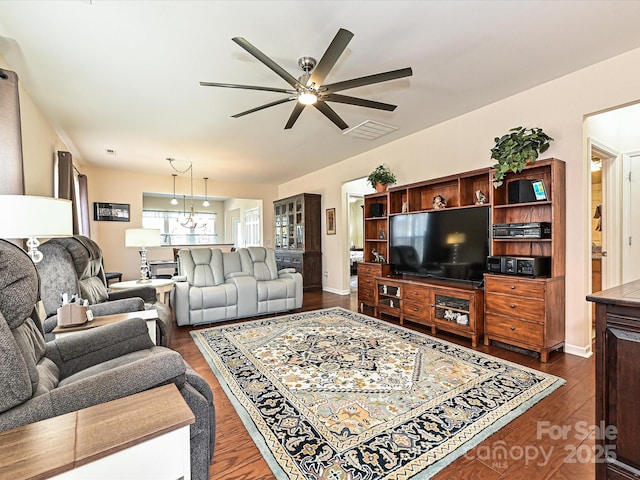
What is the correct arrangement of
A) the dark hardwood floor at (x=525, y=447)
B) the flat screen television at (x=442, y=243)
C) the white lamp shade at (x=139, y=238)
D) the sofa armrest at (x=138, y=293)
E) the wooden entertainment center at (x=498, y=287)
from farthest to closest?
the white lamp shade at (x=139, y=238) → the flat screen television at (x=442, y=243) → the sofa armrest at (x=138, y=293) → the wooden entertainment center at (x=498, y=287) → the dark hardwood floor at (x=525, y=447)

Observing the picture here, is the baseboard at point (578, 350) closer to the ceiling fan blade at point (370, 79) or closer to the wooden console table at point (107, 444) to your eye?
the ceiling fan blade at point (370, 79)

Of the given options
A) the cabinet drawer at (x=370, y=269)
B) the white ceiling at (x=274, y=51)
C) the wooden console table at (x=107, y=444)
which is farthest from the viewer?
the cabinet drawer at (x=370, y=269)

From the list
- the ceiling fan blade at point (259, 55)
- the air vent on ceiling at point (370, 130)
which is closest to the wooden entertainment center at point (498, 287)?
the air vent on ceiling at point (370, 130)

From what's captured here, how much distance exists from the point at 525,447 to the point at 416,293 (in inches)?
84.5

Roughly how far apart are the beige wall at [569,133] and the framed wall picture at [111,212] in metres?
6.15

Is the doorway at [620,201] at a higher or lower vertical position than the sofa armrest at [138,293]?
higher

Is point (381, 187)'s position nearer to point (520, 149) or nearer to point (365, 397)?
point (520, 149)

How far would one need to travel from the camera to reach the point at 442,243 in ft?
12.2

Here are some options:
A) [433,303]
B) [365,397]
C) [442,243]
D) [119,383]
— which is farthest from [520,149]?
[119,383]

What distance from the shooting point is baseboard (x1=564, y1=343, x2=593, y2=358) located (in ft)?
9.20

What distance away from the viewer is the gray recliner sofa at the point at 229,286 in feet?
12.8

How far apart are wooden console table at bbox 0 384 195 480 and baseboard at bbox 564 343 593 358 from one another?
3418 millimetres

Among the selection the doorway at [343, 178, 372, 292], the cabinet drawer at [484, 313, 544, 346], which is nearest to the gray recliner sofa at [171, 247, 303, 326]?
the doorway at [343, 178, 372, 292]

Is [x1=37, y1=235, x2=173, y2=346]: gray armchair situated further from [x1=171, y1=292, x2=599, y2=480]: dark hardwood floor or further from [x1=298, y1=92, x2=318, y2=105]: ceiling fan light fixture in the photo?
[x1=298, y1=92, x2=318, y2=105]: ceiling fan light fixture
